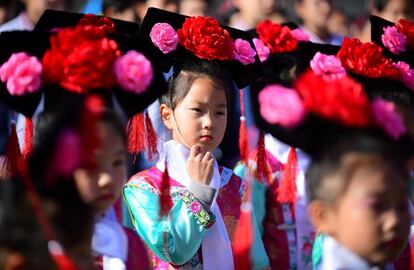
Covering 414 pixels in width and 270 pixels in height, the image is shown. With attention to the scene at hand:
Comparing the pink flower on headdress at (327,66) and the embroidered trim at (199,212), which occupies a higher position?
the pink flower on headdress at (327,66)

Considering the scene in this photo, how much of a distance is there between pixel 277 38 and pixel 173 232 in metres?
1.18

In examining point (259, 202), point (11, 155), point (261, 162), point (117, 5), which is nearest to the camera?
point (11, 155)

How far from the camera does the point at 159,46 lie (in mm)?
3205

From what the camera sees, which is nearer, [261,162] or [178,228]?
[178,228]

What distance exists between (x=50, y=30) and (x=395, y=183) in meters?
1.19

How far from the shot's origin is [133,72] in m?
2.50

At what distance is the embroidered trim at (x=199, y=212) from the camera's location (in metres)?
2.96

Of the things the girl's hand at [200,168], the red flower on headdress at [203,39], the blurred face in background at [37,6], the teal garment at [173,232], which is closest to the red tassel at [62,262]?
the teal garment at [173,232]

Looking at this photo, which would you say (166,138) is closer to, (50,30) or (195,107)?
(195,107)

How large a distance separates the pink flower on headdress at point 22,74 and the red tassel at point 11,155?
0.87 feet

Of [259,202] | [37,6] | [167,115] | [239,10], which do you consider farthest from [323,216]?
[239,10]

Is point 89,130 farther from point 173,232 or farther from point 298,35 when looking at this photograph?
point 298,35

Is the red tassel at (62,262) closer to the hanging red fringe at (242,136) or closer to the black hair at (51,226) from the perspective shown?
the black hair at (51,226)

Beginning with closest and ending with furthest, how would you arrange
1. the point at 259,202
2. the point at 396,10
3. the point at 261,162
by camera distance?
the point at 261,162 → the point at 259,202 → the point at 396,10
